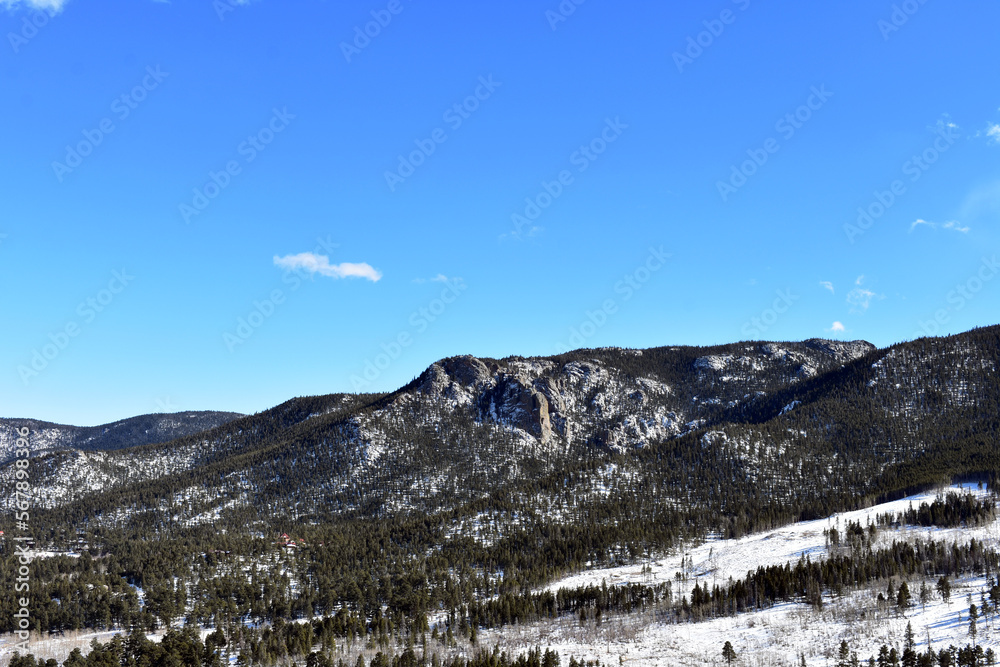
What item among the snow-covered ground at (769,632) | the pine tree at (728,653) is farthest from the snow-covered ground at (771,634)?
the pine tree at (728,653)

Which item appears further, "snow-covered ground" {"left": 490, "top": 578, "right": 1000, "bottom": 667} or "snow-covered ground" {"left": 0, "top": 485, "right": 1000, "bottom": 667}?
"snow-covered ground" {"left": 0, "top": 485, "right": 1000, "bottom": 667}

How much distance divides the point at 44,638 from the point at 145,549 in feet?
230

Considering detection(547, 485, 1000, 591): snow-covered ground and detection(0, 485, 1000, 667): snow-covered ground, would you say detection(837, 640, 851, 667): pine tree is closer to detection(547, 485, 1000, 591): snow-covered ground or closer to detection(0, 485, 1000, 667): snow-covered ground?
detection(0, 485, 1000, 667): snow-covered ground

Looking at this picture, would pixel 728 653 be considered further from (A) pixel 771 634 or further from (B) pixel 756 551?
(B) pixel 756 551

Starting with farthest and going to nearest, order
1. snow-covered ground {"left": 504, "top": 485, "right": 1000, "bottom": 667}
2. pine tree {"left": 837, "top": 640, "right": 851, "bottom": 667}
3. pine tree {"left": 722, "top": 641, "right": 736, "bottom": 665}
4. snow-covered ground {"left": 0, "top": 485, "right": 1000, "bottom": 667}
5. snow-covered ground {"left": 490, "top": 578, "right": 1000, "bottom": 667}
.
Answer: pine tree {"left": 722, "top": 641, "right": 736, "bottom": 665} → snow-covered ground {"left": 0, "top": 485, "right": 1000, "bottom": 667} → snow-covered ground {"left": 504, "top": 485, "right": 1000, "bottom": 667} → snow-covered ground {"left": 490, "top": 578, "right": 1000, "bottom": 667} → pine tree {"left": 837, "top": 640, "right": 851, "bottom": 667}

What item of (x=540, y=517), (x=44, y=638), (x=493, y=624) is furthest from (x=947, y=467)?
(x=44, y=638)

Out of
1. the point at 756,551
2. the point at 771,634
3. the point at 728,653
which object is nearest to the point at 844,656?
the point at 728,653

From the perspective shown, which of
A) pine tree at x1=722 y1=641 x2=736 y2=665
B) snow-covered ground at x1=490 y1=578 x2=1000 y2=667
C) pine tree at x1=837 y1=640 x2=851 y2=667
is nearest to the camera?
pine tree at x1=837 y1=640 x2=851 y2=667

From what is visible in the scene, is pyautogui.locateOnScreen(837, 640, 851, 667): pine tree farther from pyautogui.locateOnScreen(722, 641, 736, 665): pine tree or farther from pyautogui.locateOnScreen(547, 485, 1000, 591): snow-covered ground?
pyautogui.locateOnScreen(547, 485, 1000, 591): snow-covered ground

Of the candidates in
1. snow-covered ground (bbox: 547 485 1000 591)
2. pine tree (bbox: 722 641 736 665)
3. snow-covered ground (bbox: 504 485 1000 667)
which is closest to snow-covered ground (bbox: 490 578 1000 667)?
snow-covered ground (bbox: 504 485 1000 667)

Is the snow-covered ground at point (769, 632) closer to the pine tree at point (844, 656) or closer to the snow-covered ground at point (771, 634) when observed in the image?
the snow-covered ground at point (771, 634)

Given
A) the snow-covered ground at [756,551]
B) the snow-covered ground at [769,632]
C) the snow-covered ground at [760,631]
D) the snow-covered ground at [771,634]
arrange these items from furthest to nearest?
the snow-covered ground at [756,551] < the snow-covered ground at [760,631] < the snow-covered ground at [769,632] < the snow-covered ground at [771,634]

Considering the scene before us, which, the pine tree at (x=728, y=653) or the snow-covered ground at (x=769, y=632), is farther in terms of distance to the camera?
the pine tree at (x=728, y=653)

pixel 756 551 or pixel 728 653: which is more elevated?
pixel 756 551
